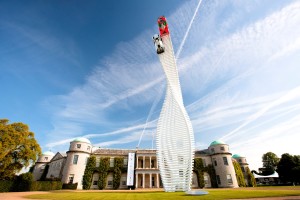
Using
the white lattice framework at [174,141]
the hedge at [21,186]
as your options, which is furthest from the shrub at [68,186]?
the white lattice framework at [174,141]

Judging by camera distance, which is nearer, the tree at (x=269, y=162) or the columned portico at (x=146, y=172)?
the columned portico at (x=146, y=172)

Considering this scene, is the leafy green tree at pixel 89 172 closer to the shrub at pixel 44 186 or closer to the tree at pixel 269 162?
the shrub at pixel 44 186

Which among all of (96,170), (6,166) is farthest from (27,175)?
(96,170)

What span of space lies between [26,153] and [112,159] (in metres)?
18.5

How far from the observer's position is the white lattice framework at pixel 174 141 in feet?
71.9

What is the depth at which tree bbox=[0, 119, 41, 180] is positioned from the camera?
25928 millimetres

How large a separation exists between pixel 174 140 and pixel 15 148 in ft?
82.9

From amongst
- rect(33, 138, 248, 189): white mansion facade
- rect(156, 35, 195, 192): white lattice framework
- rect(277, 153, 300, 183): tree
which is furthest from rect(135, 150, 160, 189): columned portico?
rect(277, 153, 300, 183): tree

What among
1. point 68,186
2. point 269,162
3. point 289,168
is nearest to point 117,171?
point 68,186

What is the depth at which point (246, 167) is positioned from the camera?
52.3 m

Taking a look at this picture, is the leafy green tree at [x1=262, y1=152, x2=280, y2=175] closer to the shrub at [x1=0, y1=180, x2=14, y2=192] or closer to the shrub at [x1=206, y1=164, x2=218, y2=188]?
the shrub at [x1=206, y1=164, x2=218, y2=188]

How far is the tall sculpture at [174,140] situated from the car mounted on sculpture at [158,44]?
2477 mm

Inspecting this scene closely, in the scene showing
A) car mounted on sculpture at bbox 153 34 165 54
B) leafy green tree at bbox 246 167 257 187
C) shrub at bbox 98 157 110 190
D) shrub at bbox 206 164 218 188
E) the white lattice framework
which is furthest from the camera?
leafy green tree at bbox 246 167 257 187

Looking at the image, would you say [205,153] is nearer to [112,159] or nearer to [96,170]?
[112,159]
